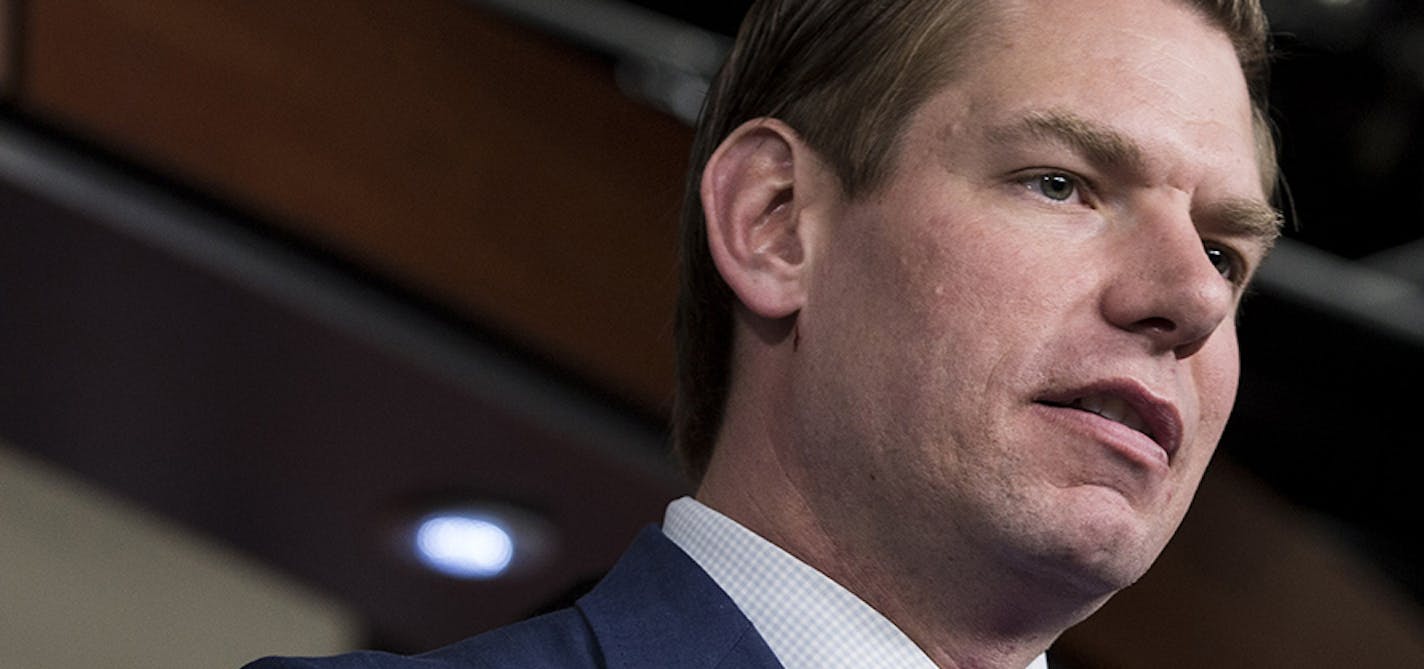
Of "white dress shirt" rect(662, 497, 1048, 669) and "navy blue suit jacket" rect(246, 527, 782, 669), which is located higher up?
"navy blue suit jacket" rect(246, 527, 782, 669)

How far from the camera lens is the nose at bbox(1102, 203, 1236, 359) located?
109cm

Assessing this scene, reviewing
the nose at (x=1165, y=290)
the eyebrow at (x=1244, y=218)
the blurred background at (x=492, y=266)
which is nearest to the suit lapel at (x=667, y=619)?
the nose at (x=1165, y=290)

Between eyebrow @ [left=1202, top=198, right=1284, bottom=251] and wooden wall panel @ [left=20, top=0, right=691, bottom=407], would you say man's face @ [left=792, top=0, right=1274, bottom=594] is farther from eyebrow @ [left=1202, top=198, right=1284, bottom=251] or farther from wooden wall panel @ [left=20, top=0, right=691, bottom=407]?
wooden wall panel @ [left=20, top=0, right=691, bottom=407]

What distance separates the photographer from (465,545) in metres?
3.86

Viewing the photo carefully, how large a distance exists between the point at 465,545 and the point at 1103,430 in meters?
2.88

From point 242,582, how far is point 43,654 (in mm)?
421

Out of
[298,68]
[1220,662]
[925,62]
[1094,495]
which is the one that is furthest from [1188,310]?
[1220,662]

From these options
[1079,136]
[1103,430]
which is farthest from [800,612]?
[1079,136]

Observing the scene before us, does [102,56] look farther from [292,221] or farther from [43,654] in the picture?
[43,654]

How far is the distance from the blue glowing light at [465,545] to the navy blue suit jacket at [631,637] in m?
2.56

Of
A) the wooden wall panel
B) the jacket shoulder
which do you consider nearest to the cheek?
the jacket shoulder

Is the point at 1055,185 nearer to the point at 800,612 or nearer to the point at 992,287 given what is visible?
the point at 992,287

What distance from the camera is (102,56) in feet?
8.69

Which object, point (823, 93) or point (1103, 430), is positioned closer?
point (1103, 430)
